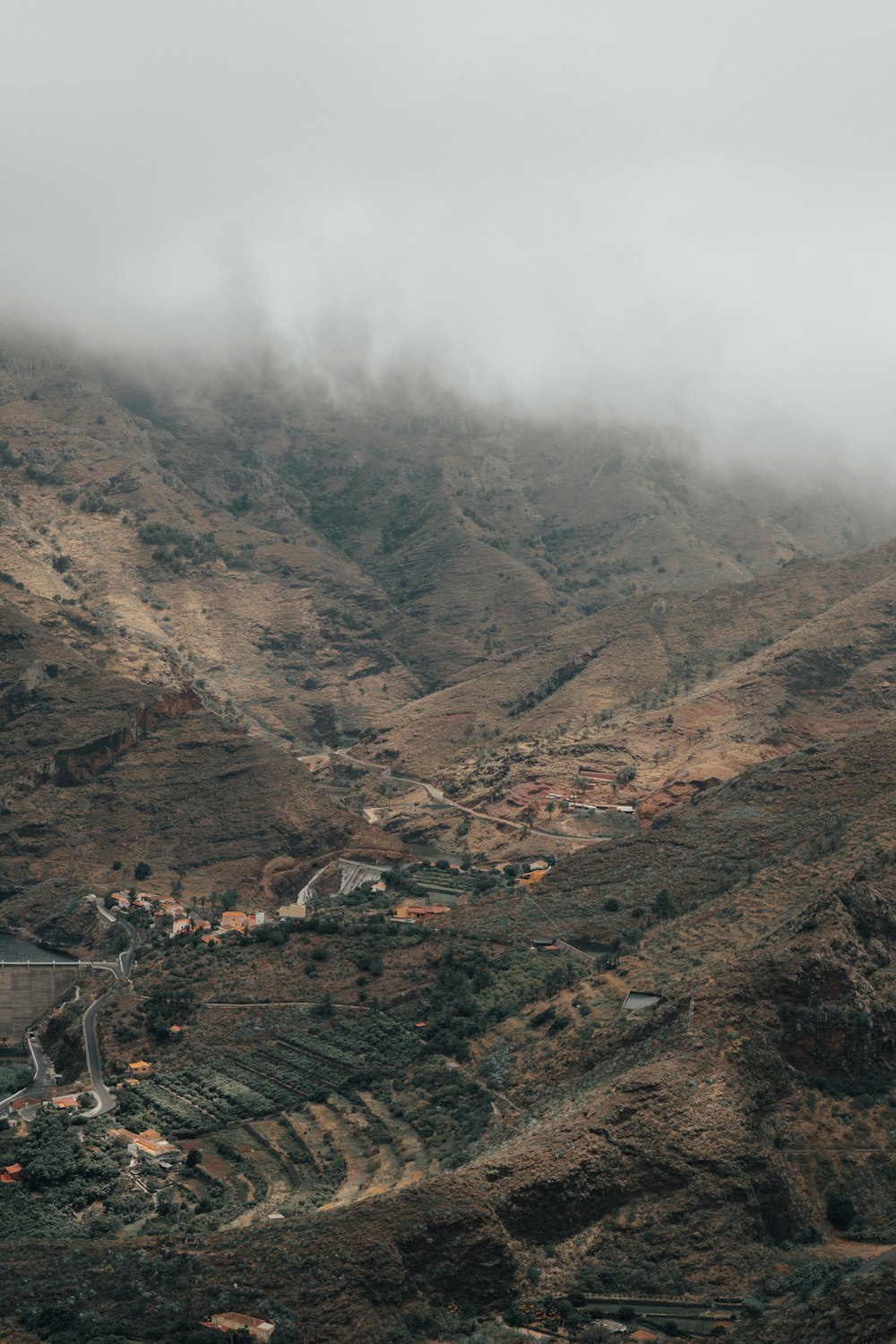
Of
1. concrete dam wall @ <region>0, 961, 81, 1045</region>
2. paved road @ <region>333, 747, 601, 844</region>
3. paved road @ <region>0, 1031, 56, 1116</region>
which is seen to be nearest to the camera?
paved road @ <region>0, 1031, 56, 1116</region>

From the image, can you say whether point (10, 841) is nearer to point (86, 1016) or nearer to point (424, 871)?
point (424, 871)

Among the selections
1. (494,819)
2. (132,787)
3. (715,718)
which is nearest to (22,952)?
(132,787)

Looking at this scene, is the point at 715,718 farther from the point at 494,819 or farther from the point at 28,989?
the point at 28,989

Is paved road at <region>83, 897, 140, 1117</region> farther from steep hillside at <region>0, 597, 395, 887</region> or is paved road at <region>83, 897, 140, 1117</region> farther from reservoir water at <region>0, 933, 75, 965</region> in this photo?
steep hillside at <region>0, 597, 395, 887</region>

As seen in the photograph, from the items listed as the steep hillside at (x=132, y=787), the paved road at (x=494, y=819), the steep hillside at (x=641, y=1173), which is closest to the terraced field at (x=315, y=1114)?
the steep hillside at (x=641, y=1173)

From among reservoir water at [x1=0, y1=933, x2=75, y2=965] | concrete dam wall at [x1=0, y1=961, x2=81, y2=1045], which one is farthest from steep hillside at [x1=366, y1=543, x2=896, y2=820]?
concrete dam wall at [x1=0, y1=961, x2=81, y2=1045]

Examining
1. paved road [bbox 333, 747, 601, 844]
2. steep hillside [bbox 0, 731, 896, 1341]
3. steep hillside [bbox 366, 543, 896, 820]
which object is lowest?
steep hillside [bbox 0, 731, 896, 1341]

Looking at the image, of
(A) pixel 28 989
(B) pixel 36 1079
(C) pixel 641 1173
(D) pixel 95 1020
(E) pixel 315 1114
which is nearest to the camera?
(C) pixel 641 1173

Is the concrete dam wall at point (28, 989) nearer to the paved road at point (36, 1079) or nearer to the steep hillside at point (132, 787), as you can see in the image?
the paved road at point (36, 1079)

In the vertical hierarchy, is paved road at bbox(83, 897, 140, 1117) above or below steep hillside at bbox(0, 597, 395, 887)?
below
